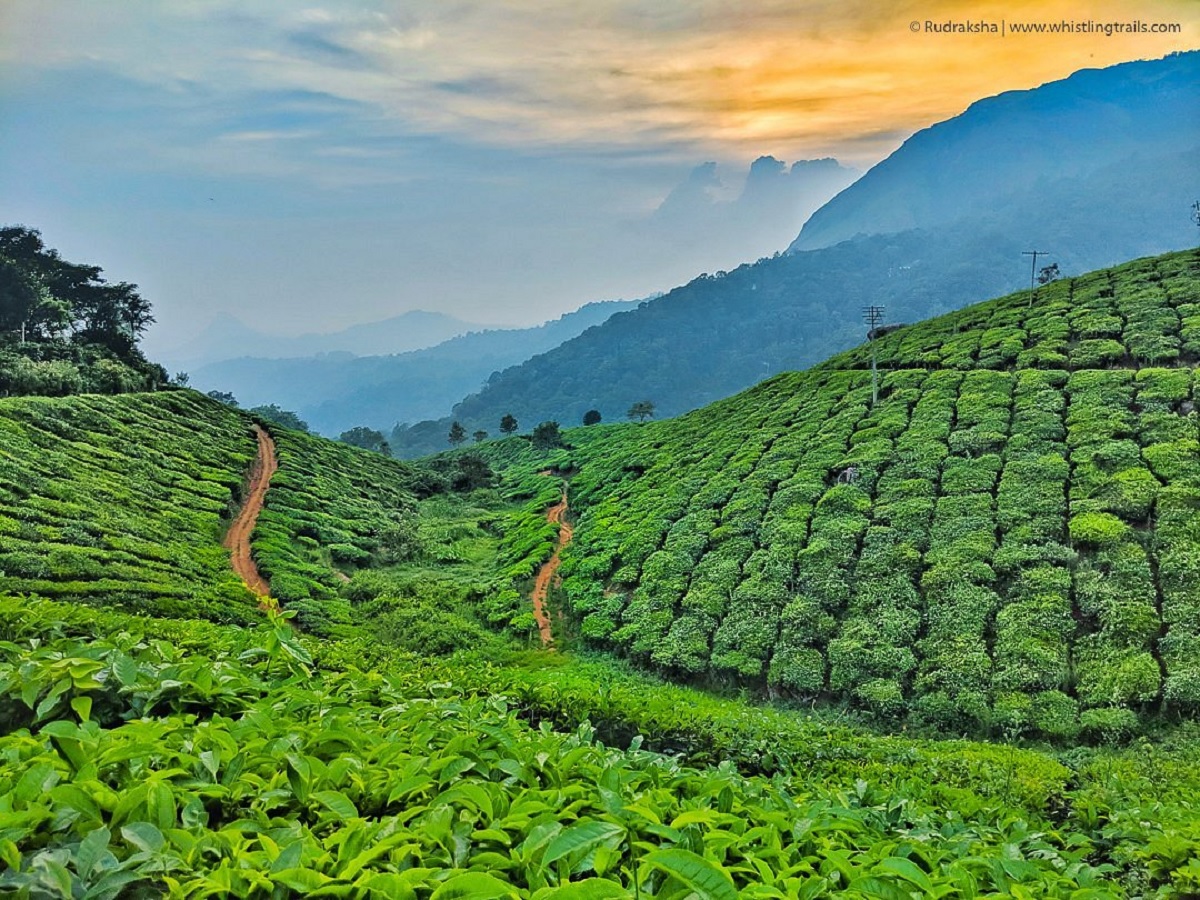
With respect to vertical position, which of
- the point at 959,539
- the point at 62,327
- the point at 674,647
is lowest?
the point at 674,647

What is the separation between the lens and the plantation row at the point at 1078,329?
2309cm

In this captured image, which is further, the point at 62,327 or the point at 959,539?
the point at 62,327

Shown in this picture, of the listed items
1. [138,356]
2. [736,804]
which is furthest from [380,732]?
[138,356]

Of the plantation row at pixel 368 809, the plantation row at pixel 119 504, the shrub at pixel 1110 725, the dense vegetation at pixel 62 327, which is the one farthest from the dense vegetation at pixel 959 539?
the dense vegetation at pixel 62 327

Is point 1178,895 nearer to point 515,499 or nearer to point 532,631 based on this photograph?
point 532,631

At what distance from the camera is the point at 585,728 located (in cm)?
322

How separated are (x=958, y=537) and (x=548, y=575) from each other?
532 inches

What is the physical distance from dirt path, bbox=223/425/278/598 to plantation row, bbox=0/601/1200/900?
13.8 m

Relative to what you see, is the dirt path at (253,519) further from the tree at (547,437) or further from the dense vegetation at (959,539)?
the tree at (547,437)

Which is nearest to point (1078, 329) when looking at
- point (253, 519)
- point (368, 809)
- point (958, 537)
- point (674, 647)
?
point (958, 537)

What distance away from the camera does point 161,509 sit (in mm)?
21891

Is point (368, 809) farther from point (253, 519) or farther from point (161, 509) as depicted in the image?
point (253, 519)

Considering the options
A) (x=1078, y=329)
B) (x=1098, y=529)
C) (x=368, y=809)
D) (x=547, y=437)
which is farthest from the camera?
(x=547, y=437)

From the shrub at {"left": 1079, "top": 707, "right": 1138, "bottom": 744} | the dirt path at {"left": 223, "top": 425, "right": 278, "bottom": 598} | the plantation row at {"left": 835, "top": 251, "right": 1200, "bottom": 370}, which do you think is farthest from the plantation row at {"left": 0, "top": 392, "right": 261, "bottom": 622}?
the plantation row at {"left": 835, "top": 251, "right": 1200, "bottom": 370}
